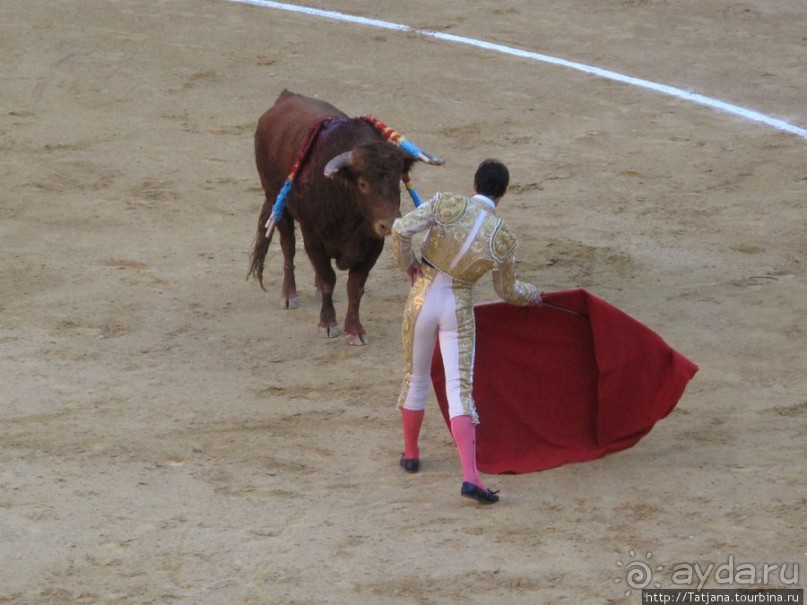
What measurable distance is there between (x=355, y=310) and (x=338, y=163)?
34.3 inches

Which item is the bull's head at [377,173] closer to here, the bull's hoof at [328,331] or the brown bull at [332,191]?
the brown bull at [332,191]

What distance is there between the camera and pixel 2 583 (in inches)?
176

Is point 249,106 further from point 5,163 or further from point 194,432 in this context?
point 194,432

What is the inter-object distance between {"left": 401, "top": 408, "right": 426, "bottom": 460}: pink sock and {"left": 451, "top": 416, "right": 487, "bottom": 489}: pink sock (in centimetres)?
28

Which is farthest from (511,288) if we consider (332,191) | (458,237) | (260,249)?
(260,249)

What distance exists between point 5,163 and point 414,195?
3.89 metres

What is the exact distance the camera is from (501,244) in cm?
498

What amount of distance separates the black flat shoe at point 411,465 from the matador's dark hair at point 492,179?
110 cm

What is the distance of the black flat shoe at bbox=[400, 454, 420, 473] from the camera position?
5379mm

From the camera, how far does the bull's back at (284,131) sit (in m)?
7.27

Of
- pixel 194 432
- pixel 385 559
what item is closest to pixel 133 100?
pixel 194 432

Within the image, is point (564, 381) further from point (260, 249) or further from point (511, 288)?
point (260, 249)

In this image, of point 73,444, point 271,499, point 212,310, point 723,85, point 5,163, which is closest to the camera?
point 271,499

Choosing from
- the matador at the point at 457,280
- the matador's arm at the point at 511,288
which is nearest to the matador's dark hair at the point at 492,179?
the matador at the point at 457,280
